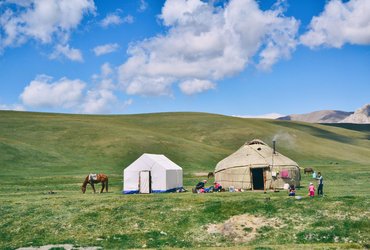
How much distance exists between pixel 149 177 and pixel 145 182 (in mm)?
609

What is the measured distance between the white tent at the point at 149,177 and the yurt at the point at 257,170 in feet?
17.2

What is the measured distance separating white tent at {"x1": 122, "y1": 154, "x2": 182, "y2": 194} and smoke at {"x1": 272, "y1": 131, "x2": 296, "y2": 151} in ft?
248

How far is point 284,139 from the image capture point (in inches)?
5221

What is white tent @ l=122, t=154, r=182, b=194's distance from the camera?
45312 millimetres

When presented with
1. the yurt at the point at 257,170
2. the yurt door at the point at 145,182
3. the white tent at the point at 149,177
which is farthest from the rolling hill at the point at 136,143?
the yurt at the point at 257,170

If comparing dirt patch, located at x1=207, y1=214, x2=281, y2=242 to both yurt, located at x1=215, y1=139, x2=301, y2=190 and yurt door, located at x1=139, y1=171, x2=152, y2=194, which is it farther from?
yurt door, located at x1=139, y1=171, x2=152, y2=194

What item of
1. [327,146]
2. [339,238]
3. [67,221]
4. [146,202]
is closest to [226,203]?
[146,202]

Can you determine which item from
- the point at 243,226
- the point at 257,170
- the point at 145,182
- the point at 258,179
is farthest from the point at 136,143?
the point at 243,226

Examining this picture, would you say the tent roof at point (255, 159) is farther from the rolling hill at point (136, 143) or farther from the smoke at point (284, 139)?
the smoke at point (284, 139)

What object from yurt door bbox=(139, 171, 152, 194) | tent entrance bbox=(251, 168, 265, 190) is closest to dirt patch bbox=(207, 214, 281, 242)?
yurt door bbox=(139, 171, 152, 194)

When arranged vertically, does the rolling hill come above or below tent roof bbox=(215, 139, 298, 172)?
above

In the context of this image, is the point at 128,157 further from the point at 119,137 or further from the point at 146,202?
the point at 146,202

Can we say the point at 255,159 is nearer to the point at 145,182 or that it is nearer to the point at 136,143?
the point at 145,182

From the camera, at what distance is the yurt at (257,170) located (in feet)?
150
